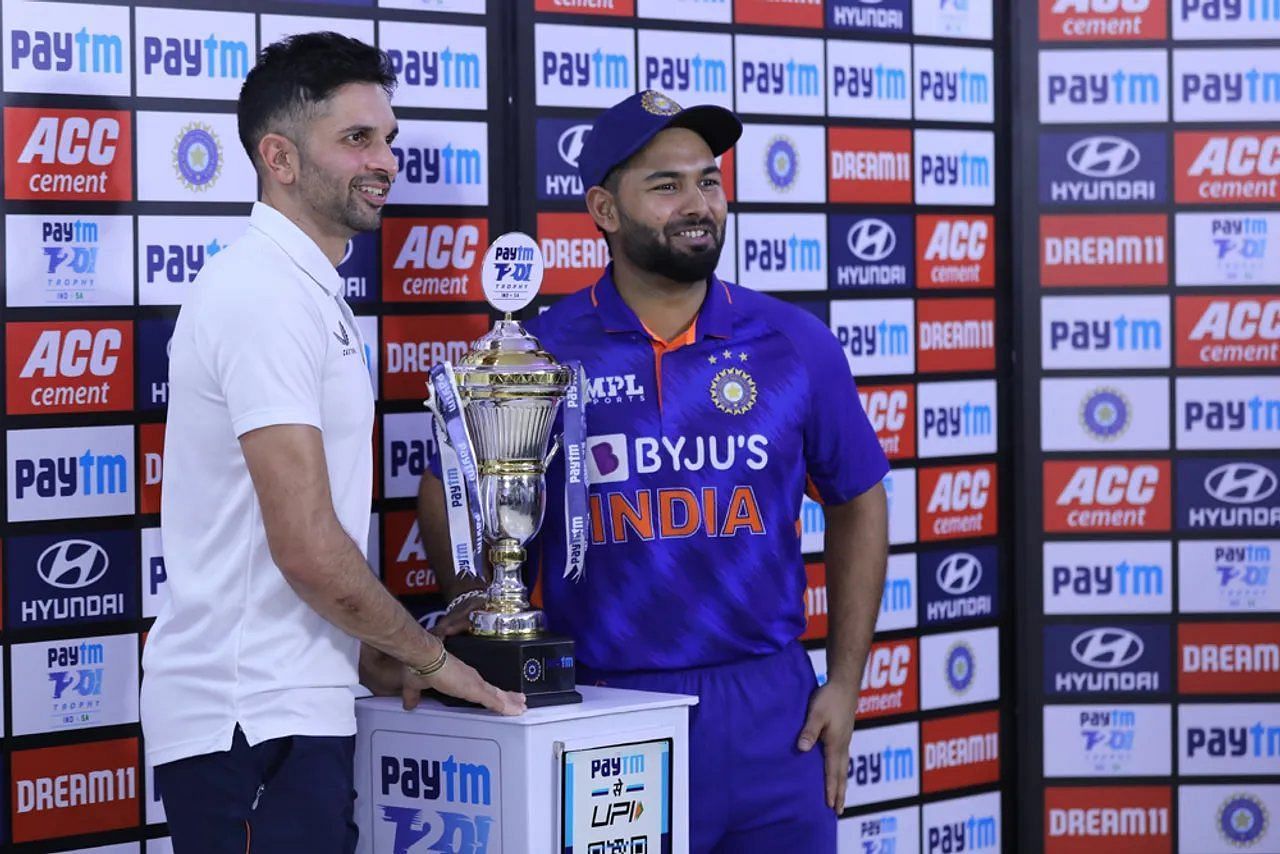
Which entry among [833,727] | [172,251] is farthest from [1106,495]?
[172,251]

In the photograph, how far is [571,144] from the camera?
344 cm

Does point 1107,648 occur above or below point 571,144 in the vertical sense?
below

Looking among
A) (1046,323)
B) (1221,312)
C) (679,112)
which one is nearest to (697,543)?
(679,112)

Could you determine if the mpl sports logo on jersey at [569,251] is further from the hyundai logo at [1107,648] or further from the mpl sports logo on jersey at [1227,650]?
the mpl sports logo on jersey at [1227,650]

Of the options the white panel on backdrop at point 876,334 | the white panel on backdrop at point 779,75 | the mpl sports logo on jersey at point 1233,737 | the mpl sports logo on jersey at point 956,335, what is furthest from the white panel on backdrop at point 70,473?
the mpl sports logo on jersey at point 1233,737

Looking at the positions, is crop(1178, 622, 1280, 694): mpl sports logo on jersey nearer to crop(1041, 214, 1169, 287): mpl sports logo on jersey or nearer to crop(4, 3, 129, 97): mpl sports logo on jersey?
crop(1041, 214, 1169, 287): mpl sports logo on jersey

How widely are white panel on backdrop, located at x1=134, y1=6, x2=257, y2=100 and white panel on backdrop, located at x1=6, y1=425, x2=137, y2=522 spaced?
501mm

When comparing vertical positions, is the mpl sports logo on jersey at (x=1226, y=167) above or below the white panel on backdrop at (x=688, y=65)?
below

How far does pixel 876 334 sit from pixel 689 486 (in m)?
1.36

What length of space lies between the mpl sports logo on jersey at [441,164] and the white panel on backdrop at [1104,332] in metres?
1.52

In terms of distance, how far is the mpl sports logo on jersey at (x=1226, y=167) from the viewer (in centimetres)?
411

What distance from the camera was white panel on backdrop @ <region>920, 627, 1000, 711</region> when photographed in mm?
4012

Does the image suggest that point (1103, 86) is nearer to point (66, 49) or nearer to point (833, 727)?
point (833, 727)

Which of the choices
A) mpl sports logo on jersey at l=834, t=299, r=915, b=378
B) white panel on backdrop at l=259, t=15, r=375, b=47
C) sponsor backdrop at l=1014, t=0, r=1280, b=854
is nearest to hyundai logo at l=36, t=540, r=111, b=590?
white panel on backdrop at l=259, t=15, r=375, b=47
